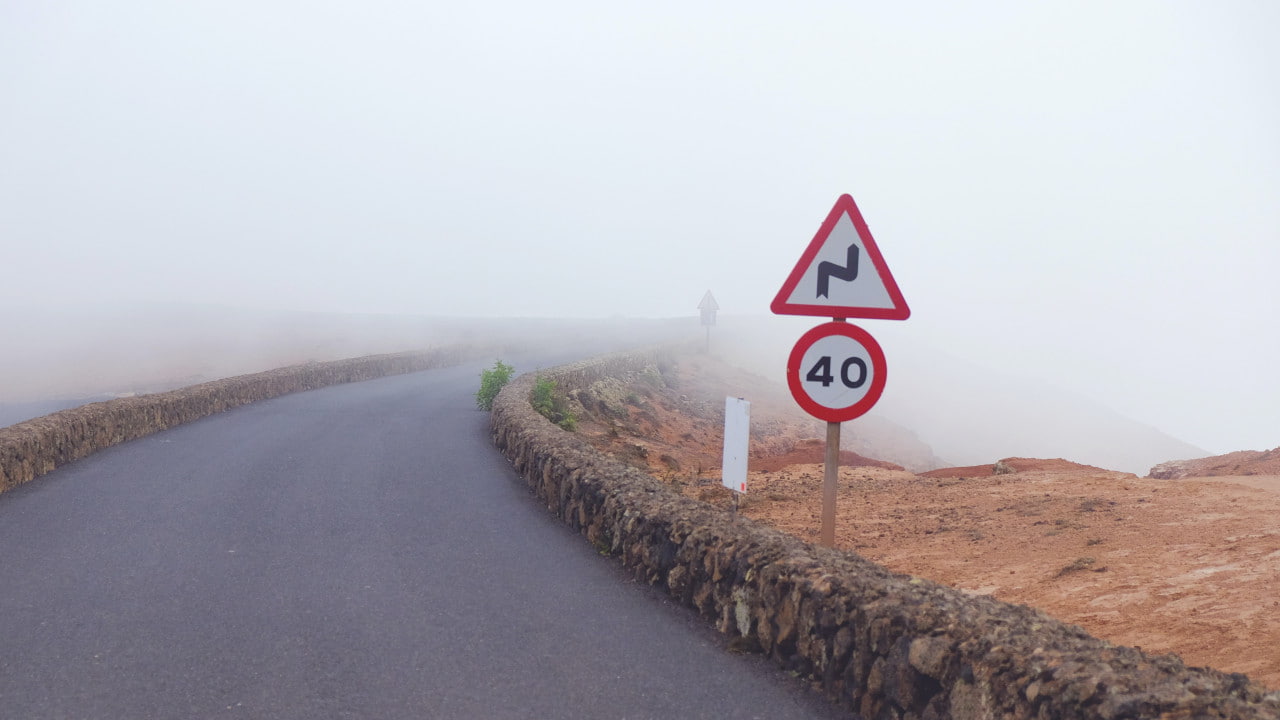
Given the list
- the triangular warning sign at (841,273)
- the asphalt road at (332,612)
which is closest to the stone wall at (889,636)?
the asphalt road at (332,612)

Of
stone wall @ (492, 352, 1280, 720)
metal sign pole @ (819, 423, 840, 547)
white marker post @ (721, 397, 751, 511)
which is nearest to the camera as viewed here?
stone wall @ (492, 352, 1280, 720)

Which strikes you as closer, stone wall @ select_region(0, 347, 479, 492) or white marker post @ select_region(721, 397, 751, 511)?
white marker post @ select_region(721, 397, 751, 511)

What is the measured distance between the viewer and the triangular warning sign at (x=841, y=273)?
5.46 meters

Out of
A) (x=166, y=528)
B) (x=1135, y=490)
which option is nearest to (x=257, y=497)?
(x=166, y=528)

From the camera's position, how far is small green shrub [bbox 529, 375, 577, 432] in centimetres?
1784

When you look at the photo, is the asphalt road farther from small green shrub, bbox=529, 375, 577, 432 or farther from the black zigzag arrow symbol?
Answer: small green shrub, bbox=529, 375, 577, 432

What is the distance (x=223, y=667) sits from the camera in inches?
197

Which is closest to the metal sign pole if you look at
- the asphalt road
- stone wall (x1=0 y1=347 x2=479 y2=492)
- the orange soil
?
the asphalt road

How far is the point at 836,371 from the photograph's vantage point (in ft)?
18.2

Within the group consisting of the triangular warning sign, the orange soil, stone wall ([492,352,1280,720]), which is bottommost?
the orange soil

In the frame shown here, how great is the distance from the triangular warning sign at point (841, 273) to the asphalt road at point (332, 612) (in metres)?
2.17

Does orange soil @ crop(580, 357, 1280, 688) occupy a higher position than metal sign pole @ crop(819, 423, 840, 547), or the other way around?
metal sign pole @ crop(819, 423, 840, 547)

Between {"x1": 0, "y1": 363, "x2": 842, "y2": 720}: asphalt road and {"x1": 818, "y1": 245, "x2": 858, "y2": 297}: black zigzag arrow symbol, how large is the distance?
7.47ft

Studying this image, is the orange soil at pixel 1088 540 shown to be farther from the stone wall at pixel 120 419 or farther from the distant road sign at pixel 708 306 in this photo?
the distant road sign at pixel 708 306
